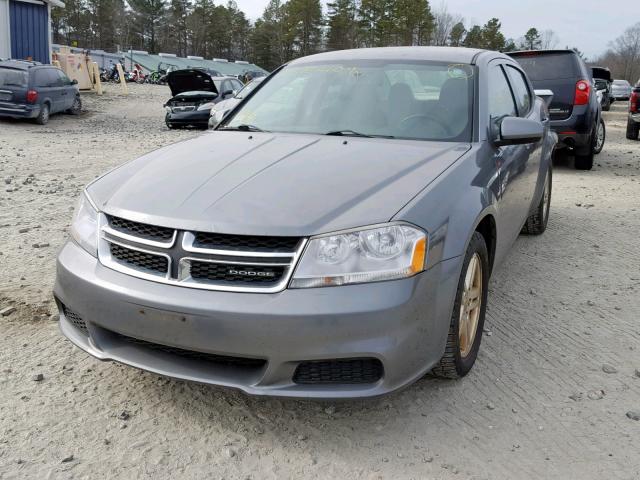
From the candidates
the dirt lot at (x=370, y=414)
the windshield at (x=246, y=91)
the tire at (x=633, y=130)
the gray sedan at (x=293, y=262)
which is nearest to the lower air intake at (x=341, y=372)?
the gray sedan at (x=293, y=262)

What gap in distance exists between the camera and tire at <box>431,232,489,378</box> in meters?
2.71

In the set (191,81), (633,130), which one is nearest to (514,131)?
(633,130)

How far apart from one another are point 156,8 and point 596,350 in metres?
103

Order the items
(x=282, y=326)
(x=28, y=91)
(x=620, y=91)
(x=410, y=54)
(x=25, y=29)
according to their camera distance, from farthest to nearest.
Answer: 1. (x=620, y=91)
2. (x=25, y=29)
3. (x=28, y=91)
4. (x=410, y=54)
5. (x=282, y=326)

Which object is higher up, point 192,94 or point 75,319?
point 192,94

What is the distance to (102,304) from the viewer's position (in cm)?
251

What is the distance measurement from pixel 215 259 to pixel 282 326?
1.21ft

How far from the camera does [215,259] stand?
2.35 metres

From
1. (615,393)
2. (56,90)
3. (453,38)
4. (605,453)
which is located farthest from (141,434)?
(453,38)

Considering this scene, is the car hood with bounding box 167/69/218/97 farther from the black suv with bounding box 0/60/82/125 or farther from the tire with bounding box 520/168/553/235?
the tire with bounding box 520/168/553/235

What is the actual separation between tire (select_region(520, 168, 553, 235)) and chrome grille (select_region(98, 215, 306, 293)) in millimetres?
3701

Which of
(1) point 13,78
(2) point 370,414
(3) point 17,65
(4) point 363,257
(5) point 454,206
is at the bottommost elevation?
(2) point 370,414

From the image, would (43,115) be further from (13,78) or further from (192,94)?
(192,94)

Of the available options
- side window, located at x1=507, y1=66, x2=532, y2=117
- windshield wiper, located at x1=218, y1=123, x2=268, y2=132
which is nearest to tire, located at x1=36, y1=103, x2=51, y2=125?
windshield wiper, located at x1=218, y1=123, x2=268, y2=132
